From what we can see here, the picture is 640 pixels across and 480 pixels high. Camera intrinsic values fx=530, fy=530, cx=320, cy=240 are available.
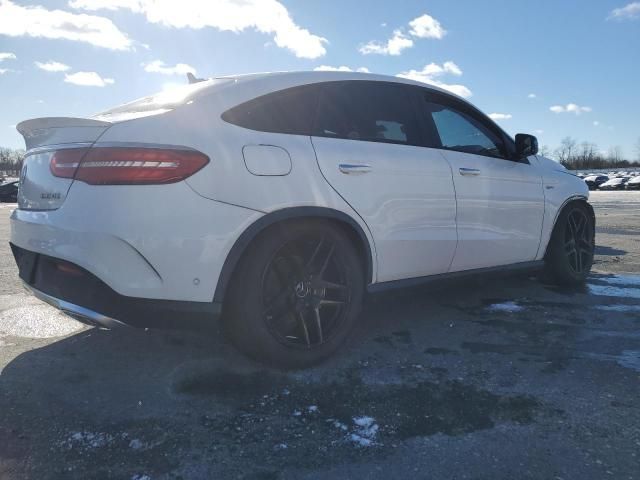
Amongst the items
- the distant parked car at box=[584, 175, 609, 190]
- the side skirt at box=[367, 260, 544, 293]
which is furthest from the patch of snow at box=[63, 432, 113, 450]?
the distant parked car at box=[584, 175, 609, 190]

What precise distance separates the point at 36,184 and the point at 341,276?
1765mm

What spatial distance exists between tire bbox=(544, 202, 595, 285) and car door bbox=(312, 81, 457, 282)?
68.0 inches

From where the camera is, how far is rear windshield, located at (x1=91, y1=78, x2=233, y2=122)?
277 centimetres

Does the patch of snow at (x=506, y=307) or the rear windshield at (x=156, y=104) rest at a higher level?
the rear windshield at (x=156, y=104)

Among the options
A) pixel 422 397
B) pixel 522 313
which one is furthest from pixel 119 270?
pixel 522 313

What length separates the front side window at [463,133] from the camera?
12.7 ft

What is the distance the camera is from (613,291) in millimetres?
4965

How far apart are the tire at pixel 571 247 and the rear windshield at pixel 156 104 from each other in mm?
3438

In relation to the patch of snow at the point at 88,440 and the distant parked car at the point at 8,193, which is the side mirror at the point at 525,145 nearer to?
the patch of snow at the point at 88,440

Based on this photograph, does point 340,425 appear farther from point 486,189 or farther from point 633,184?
point 633,184

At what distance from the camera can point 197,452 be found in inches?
84.1

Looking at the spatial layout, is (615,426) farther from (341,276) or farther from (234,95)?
(234,95)

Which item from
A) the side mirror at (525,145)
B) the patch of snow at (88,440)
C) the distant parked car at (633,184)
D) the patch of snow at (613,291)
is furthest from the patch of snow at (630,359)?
the distant parked car at (633,184)

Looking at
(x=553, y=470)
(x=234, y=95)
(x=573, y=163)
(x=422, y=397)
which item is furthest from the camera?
(x=573, y=163)
